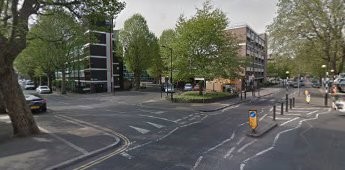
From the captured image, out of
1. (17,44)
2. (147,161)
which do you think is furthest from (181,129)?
(17,44)

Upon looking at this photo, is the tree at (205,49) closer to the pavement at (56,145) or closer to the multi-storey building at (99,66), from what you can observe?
the pavement at (56,145)

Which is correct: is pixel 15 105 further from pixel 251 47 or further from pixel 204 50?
pixel 251 47

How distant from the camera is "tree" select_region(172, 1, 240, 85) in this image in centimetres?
2803

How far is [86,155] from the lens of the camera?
8.73m

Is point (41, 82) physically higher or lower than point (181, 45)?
lower

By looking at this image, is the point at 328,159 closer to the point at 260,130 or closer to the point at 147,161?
the point at 260,130

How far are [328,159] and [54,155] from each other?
29.6 ft

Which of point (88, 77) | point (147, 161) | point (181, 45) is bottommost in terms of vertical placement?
point (147, 161)

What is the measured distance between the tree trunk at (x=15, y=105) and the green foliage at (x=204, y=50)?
729 inches

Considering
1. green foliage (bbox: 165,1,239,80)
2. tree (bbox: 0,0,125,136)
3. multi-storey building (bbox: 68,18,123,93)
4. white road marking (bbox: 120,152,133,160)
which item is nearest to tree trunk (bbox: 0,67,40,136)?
tree (bbox: 0,0,125,136)

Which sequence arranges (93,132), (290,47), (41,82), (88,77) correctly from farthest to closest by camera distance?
(41,82) → (88,77) → (290,47) → (93,132)

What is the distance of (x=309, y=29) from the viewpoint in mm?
34469

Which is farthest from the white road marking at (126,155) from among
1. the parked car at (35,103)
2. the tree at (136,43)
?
the tree at (136,43)

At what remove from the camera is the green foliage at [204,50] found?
1104 inches
